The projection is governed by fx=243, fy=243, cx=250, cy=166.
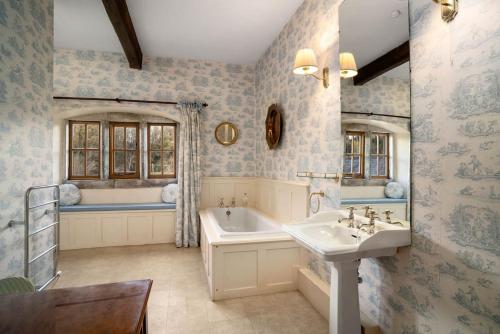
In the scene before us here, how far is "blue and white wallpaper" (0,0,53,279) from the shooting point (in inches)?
70.2

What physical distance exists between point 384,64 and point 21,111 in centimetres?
276

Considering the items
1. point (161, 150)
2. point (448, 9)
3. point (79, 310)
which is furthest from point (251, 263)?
point (161, 150)

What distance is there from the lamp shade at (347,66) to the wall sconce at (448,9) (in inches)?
25.5

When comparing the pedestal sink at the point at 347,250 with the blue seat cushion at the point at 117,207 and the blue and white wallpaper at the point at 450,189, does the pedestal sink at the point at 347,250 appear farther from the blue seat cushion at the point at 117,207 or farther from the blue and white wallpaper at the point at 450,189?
the blue seat cushion at the point at 117,207

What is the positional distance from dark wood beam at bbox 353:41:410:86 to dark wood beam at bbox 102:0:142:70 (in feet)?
7.94

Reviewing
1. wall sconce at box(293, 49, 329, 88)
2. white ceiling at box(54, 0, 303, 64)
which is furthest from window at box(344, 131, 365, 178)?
white ceiling at box(54, 0, 303, 64)

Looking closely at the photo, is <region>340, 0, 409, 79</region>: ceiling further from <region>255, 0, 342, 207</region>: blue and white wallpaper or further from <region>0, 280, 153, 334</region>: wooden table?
<region>0, 280, 153, 334</region>: wooden table

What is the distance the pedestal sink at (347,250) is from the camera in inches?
52.9

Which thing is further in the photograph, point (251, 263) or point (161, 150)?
point (161, 150)

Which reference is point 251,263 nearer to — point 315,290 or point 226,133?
point 315,290

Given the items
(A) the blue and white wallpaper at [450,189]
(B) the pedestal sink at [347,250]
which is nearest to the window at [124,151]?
(B) the pedestal sink at [347,250]

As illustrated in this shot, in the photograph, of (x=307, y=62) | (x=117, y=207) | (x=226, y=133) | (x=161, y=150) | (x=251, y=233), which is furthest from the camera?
(x=161, y=150)

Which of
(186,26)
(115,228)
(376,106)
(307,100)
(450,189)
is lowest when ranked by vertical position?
(115,228)

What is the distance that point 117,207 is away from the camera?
3803 mm
